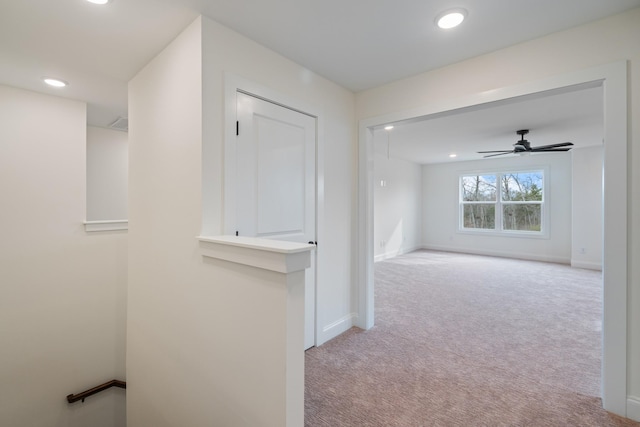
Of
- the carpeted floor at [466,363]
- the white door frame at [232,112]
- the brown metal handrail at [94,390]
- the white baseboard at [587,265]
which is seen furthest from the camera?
the white baseboard at [587,265]

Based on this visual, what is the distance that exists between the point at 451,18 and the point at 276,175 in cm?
159

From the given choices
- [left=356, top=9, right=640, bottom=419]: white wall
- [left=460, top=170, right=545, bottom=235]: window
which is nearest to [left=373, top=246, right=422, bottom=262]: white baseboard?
[left=460, top=170, right=545, bottom=235]: window

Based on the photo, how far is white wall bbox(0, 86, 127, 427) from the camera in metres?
2.74

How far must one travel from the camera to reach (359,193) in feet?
9.89

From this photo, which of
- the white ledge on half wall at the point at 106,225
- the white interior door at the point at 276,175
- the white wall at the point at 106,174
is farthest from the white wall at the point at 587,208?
the white wall at the point at 106,174

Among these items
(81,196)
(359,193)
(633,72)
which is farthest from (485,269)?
(81,196)

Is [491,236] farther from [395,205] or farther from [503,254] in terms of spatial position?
[395,205]

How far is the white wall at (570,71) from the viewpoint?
1.70m

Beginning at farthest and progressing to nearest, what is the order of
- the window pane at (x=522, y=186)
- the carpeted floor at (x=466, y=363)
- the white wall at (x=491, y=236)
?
the window pane at (x=522, y=186), the white wall at (x=491, y=236), the carpeted floor at (x=466, y=363)

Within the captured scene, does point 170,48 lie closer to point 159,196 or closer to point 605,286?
point 159,196

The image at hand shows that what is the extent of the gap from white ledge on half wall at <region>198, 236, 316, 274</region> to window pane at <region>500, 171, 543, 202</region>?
7.53m

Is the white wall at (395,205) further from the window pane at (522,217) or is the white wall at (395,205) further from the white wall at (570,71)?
the white wall at (570,71)

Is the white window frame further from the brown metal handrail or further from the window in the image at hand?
the brown metal handrail

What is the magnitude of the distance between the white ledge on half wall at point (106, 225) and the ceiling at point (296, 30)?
1477 millimetres
